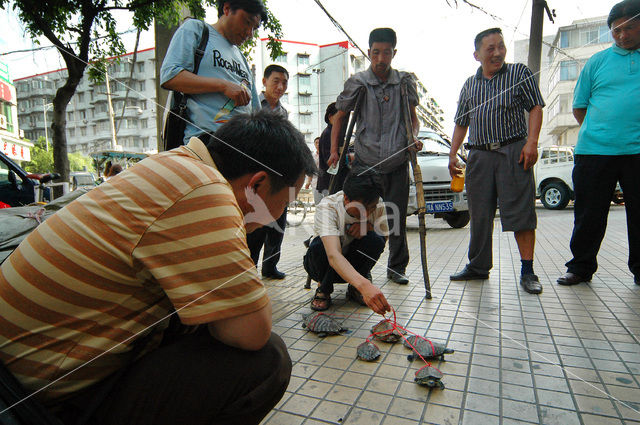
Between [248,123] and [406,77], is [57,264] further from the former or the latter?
[406,77]

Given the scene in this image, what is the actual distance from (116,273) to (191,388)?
366 mm

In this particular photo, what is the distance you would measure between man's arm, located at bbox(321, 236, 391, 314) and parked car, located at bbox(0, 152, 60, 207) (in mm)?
4334

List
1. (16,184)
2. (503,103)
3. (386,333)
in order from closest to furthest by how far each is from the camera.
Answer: (386,333)
(503,103)
(16,184)

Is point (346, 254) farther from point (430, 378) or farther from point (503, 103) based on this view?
point (503, 103)

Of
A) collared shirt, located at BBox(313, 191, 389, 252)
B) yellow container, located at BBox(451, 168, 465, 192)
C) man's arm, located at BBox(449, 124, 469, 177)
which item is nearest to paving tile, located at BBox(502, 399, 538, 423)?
collared shirt, located at BBox(313, 191, 389, 252)

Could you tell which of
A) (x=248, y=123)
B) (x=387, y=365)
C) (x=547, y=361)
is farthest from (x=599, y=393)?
(x=248, y=123)

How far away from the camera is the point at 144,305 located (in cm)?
94

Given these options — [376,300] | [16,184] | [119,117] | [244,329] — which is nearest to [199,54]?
[376,300]

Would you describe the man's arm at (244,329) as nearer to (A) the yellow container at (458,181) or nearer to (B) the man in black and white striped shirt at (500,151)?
(B) the man in black and white striped shirt at (500,151)

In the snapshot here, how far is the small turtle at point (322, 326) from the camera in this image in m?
2.17

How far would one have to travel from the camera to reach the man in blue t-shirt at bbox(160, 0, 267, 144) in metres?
2.09

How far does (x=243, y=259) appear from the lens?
0.92 m

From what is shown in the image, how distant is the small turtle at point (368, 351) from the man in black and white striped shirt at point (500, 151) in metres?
1.63

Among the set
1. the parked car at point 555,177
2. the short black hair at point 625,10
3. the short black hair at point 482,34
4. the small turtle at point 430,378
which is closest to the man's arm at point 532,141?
the short black hair at point 482,34
